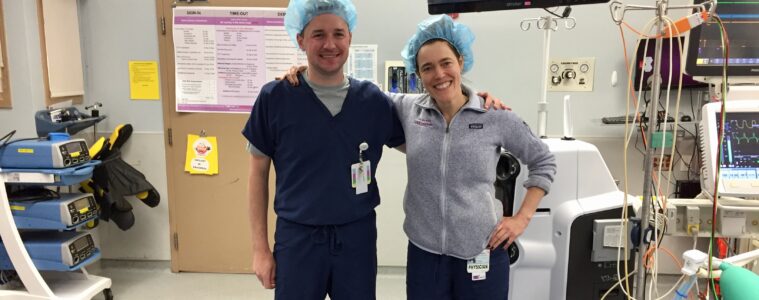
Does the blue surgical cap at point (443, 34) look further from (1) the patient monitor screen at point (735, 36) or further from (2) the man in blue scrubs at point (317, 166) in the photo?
(1) the patient monitor screen at point (735, 36)

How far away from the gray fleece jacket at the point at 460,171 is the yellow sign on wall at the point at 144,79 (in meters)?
2.16

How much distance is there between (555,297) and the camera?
1.90 meters

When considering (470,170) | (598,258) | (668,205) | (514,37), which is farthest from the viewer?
(514,37)

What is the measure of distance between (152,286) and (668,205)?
290 cm

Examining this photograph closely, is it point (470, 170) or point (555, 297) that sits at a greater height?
point (470, 170)

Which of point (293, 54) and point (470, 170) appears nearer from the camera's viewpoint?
point (470, 170)

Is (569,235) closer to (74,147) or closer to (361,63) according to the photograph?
(361,63)

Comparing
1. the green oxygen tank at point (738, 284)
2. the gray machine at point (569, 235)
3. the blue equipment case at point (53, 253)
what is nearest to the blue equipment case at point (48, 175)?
the blue equipment case at point (53, 253)

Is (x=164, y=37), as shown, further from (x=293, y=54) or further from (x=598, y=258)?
(x=598, y=258)

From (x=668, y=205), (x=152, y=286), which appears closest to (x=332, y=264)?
(x=668, y=205)

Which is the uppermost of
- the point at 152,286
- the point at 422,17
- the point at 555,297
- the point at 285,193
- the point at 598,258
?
the point at 422,17

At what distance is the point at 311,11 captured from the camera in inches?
58.1

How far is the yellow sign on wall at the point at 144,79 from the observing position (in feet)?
9.87

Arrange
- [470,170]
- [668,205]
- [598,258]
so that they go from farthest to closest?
1. [668,205]
2. [598,258]
3. [470,170]
